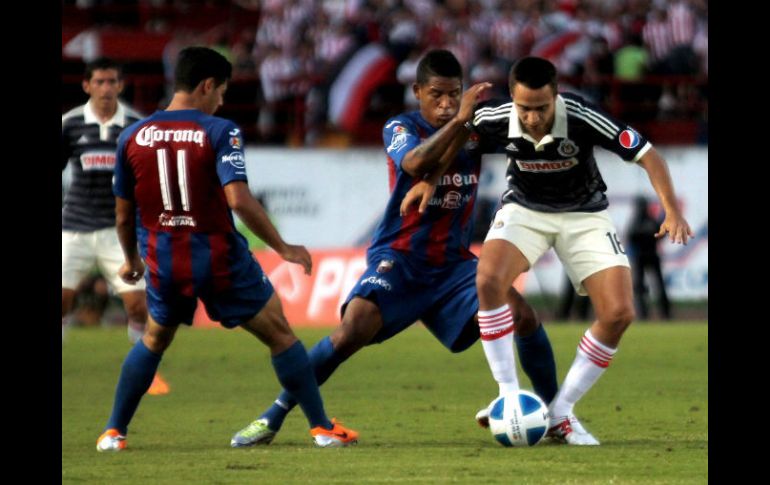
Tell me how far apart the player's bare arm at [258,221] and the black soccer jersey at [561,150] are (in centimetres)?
139

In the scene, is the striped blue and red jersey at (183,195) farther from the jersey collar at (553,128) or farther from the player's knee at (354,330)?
the jersey collar at (553,128)

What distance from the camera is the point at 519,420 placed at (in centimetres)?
834

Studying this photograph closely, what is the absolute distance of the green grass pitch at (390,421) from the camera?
7.45 m

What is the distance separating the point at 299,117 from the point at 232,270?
579 inches

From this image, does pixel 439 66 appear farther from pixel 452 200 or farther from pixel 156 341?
pixel 156 341

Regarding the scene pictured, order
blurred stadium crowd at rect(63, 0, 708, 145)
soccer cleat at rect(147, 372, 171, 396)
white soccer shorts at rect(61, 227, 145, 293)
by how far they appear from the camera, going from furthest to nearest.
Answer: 1. blurred stadium crowd at rect(63, 0, 708, 145)
2. soccer cleat at rect(147, 372, 171, 396)
3. white soccer shorts at rect(61, 227, 145, 293)

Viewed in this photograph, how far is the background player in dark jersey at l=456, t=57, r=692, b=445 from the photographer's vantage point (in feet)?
27.1

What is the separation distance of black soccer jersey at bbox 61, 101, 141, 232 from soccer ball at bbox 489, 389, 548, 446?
15.5 ft

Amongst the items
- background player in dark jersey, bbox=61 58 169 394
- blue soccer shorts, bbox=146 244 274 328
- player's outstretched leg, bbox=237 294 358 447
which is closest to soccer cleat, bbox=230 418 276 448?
player's outstretched leg, bbox=237 294 358 447

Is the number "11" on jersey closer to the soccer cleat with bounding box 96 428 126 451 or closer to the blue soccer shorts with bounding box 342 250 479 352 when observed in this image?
the soccer cleat with bounding box 96 428 126 451

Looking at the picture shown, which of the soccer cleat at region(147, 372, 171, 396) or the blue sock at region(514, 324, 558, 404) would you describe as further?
the soccer cleat at region(147, 372, 171, 396)

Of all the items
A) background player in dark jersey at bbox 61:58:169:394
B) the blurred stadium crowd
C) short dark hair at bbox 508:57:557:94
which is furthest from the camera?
the blurred stadium crowd
